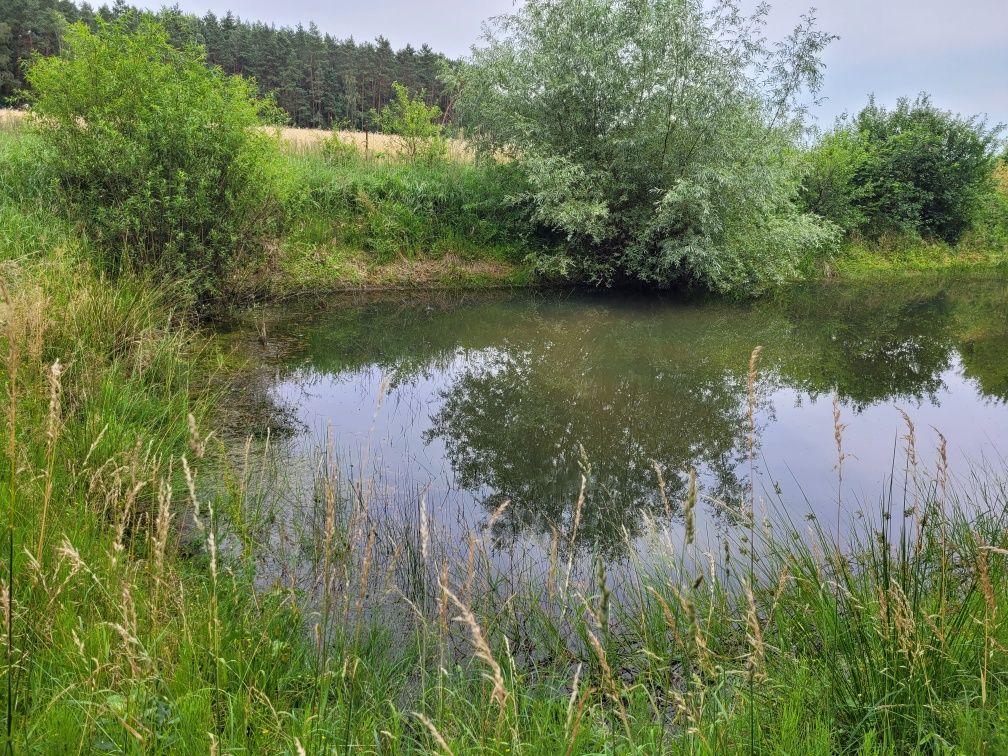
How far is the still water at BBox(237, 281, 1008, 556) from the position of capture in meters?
4.98

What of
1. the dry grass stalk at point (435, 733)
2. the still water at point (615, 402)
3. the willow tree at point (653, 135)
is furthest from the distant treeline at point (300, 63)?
the dry grass stalk at point (435, 733)

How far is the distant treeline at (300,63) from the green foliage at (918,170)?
871 inches

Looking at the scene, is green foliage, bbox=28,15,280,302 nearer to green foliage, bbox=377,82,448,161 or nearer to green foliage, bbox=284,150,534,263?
green foliage, bbox=284,150,534,263

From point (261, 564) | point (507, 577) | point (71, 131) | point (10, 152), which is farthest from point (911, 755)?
point (10, 152)

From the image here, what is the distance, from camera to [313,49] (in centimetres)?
4228

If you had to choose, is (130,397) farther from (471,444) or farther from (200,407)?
(471,444)

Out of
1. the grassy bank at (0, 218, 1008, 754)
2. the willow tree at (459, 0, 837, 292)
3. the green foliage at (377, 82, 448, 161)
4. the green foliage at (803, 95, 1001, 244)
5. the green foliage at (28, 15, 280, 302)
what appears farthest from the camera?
the green foliage at (803, 95, 1001, 244)

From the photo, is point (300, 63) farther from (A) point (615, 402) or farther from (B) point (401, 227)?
(A) point (615, 402)

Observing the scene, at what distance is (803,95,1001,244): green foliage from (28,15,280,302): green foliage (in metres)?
21.7

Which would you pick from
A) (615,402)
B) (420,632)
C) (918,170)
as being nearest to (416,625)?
(420,632)

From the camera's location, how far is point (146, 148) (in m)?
8.07

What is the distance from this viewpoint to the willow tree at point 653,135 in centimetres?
1323

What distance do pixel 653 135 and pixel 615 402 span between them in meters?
8.44

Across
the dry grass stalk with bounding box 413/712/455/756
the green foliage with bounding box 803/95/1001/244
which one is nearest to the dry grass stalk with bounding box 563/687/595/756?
the dry grass stalk with bounding box 413/712/455/756
